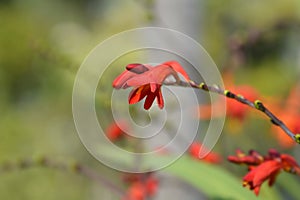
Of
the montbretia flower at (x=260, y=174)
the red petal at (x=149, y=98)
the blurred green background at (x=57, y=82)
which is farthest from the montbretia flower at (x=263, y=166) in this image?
the blurred green background at (x=57, y=82)

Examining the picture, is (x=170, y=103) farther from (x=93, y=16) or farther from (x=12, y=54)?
(x=93, y=16)

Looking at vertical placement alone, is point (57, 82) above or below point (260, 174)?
above

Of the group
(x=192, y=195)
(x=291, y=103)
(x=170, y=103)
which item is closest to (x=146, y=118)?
(x=170, y=103)

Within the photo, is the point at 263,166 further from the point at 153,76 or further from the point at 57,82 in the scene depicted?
the point at 57,82

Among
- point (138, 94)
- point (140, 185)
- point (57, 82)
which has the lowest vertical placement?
point (138, 94)

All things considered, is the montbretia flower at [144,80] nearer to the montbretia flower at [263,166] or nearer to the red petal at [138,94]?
the red petal at [138,94]

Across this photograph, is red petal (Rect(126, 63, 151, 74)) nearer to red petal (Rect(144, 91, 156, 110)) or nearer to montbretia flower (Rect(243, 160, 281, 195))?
red petal (Rect(144, 91, 156, 110))

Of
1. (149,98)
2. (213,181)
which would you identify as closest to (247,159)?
(149,98)

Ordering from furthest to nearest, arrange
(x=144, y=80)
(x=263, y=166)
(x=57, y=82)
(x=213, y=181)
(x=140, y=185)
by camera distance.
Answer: (x=57, y=82)
(x=140, y=185)
(x=213, y=181)
(x=263, y=166)
(x=144, y=80)
